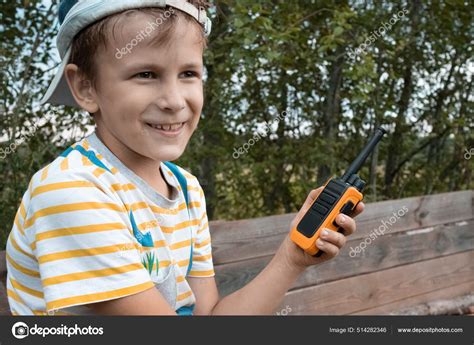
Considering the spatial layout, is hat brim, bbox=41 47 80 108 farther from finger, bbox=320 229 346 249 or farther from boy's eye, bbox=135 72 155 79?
finger, bbox=320 229 346 249

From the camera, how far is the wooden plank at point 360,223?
2.60 metres

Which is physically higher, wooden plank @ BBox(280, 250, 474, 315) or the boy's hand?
the boy's hand

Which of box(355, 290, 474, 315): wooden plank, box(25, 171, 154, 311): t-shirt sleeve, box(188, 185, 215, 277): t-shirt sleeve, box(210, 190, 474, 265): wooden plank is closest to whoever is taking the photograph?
box(25, 171, 154, 311): t-shirt sleeve

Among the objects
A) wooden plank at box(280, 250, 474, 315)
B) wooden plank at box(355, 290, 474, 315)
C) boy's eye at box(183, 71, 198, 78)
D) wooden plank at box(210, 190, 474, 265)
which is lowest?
wooden plank at box(355, 290, 474, 315)

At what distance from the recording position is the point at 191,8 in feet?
4.40

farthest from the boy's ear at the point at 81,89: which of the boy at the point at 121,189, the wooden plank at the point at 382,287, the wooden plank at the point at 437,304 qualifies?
the wooden plank at the point at 437,304

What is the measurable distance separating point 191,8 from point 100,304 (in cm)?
68

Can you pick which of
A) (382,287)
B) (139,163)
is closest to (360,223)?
(382,287)

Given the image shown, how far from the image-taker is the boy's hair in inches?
49.4

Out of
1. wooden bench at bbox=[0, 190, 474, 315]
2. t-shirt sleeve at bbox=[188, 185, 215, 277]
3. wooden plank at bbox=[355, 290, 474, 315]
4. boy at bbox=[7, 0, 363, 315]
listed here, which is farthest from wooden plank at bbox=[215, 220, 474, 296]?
Result: boy at bbox=[7, 0, 363, 315]

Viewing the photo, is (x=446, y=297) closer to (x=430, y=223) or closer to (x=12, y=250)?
(x=430, y=223)

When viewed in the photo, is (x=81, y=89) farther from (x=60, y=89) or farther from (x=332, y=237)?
(x=332, y=237)
